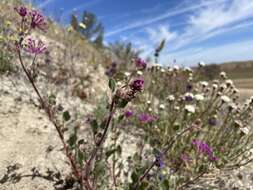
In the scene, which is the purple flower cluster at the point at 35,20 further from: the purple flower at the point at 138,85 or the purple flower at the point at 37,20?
the purple flower at the point at 138,85

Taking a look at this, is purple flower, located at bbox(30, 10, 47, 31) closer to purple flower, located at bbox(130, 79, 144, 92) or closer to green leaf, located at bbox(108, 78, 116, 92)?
green leaf, located at bbox(108, 78, 116, 92)

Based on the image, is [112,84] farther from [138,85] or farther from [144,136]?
[144,136]

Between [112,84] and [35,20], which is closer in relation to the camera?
[112,84]

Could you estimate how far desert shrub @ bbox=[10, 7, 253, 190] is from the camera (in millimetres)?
2061

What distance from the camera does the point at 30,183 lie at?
2.63 meters

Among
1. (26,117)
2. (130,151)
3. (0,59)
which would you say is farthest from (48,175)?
(0,59)

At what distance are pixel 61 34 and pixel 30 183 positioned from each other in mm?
7041

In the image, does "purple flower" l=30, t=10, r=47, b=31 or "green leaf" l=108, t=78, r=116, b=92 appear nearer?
"green leaf" l=108, t=78, r=116, b=92

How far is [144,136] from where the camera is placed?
3.81 m

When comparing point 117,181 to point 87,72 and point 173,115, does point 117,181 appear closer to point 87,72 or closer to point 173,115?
point 173,115

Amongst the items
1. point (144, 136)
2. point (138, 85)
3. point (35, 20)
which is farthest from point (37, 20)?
point (144, 136)

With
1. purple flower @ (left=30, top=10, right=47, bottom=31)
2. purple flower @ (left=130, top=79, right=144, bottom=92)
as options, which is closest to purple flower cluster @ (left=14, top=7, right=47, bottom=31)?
purple flower @ (left=30, top=10, right=47, bottom=31)

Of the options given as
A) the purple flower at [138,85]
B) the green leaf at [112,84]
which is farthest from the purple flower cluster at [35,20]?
the purple flower at [138,85]

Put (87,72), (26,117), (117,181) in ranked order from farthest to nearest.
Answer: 1. (87,72)
2. (26,117)
3. (117,181)
